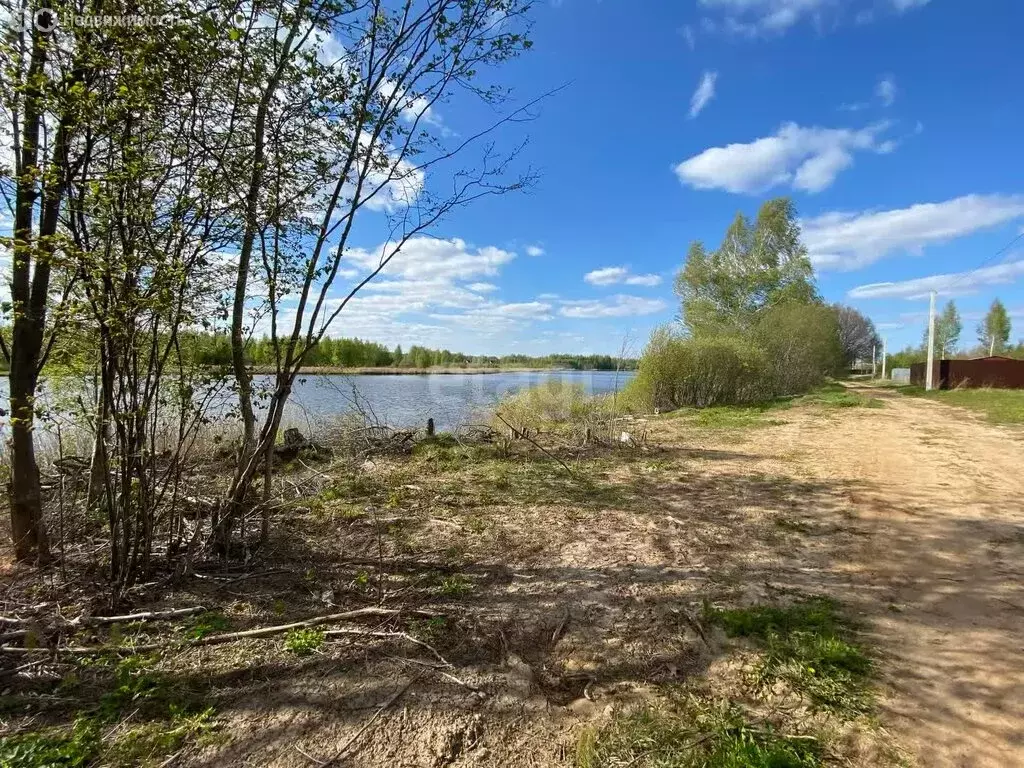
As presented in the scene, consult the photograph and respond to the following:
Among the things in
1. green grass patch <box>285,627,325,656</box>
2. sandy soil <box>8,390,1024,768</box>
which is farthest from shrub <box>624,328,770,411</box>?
green grass patch <box>285,627,325,656</box>

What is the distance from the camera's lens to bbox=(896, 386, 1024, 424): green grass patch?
493 inches

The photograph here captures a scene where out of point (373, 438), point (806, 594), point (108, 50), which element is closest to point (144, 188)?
point (108, 50)

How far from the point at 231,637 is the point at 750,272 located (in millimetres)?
27677

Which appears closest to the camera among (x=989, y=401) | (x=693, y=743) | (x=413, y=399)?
(x=693, y=743)

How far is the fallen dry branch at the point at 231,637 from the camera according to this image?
8.13 ft

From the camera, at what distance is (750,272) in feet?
82.9

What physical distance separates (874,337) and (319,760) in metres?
68.6

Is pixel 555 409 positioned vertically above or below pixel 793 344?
below

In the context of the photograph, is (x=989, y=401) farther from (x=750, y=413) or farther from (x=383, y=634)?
(x=383, y=634)

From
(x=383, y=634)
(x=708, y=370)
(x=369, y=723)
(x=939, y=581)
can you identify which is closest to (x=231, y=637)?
(x=383, y=634)

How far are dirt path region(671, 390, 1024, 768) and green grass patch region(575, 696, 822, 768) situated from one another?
0.53 meters

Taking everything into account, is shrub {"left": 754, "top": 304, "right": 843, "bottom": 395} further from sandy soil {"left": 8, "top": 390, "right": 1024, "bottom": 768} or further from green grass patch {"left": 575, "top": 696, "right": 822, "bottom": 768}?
green grass patch {"left": 575, "top": 696, "right": 822, "bottom": 768}

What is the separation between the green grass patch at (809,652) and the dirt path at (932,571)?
0.14 meters

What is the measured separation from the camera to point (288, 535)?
4426 mm
